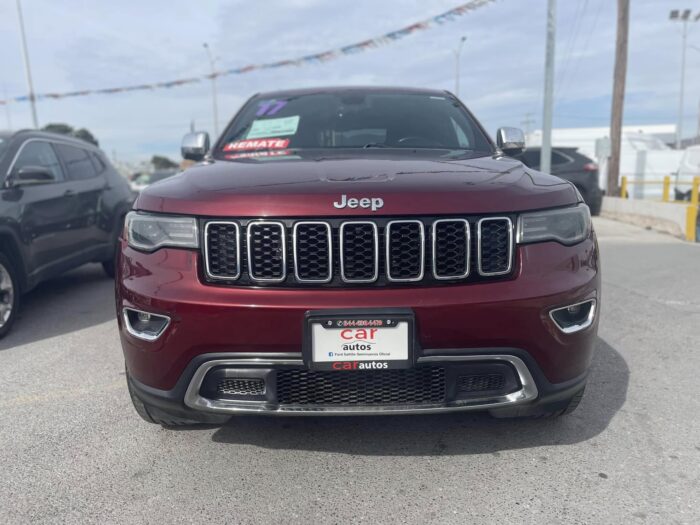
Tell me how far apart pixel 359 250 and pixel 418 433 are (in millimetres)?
988

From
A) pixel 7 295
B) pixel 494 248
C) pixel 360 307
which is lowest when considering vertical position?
pixel 7 295

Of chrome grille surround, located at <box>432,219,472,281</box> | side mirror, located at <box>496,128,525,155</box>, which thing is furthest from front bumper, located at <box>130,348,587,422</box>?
side mirror, located at <box>496,128,525,155</box>

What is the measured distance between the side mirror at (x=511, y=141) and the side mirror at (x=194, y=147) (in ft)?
6.29

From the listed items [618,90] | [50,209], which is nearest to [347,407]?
[50,209]

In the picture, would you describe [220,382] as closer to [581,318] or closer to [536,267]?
[536,267]

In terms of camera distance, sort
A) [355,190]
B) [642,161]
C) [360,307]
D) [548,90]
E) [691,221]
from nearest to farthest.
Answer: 1. [360,307]
2. [355,190]
3. [691,221]
4. [548,90]
5. [642,161]

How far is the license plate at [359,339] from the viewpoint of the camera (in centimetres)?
199

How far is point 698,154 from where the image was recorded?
15.4 m

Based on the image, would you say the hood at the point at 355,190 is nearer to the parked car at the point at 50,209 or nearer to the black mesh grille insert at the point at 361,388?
the black mesh grille insert at the point at 361,388

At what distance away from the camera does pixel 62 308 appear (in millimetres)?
5008

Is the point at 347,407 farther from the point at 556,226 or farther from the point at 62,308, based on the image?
the point at 62,308

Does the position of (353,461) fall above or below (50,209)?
below

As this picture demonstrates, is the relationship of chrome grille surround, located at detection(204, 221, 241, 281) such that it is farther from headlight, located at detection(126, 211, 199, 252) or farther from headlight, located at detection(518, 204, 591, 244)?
headlight, located at detection(518, 204, 591, 244)

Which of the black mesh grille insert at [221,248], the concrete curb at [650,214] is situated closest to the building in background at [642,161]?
the concrete curb at [650,214]
